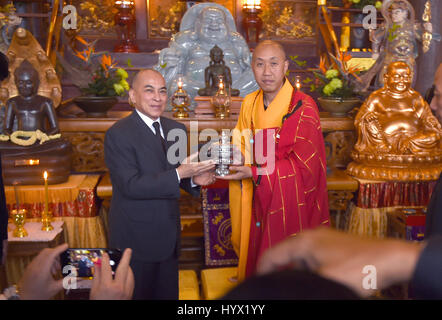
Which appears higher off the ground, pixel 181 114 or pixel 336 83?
pixel 336 83

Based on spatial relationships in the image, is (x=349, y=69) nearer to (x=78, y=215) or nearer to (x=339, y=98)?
(x=339, y=98)

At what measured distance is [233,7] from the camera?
7.59 meters

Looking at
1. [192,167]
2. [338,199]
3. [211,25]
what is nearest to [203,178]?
[192,167]

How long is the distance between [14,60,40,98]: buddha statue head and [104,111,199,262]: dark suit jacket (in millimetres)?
1683

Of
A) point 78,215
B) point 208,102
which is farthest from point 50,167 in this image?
point 208,102

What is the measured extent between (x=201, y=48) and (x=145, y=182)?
370 centimetres

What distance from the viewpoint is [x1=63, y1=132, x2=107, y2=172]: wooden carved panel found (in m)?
3.70

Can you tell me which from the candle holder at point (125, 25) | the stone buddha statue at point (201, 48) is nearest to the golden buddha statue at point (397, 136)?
the stone buddha statue at point (201, 48)

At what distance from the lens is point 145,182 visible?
1978 millimetres

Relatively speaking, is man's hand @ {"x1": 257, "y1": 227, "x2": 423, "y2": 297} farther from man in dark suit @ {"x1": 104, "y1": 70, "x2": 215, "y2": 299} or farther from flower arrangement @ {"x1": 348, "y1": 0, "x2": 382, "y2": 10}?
flower arrangement @ {"x1": 348, "y1": 0, "x2": 382, "y2": 10}

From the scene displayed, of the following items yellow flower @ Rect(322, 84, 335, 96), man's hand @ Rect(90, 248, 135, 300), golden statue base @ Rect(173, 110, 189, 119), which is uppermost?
yellow flower @ Rect(322, 84, 335, 96)

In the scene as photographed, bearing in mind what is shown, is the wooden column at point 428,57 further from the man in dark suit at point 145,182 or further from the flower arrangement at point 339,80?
the man in dark suit at point 145,182

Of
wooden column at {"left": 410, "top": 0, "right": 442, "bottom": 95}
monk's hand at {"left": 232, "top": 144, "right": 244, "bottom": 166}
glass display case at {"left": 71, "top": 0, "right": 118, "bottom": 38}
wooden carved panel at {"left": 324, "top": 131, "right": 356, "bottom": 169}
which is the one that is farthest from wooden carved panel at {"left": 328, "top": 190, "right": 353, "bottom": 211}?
glass display case at {"left": 71, "top": 0, "right": 118, "bottom": 38}

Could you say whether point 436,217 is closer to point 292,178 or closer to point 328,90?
point 292,178
